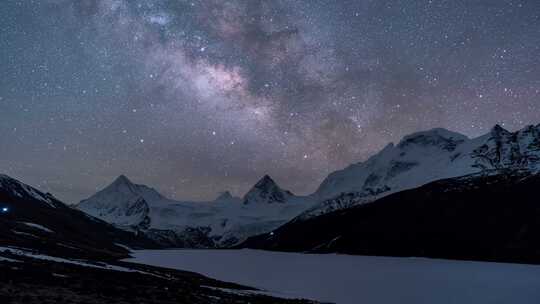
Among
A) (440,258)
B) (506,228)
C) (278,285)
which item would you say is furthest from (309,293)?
(506,228)

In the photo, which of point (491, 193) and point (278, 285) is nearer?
point (278, 285)

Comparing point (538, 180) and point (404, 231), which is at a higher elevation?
point (538, 180)

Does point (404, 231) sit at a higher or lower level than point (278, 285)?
higher

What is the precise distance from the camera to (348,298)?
153ft

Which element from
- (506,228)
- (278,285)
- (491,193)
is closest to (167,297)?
(278,285)

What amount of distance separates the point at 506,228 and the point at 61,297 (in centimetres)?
16672

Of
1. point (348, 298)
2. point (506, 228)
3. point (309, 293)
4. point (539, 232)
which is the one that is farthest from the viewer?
point (506, 228)

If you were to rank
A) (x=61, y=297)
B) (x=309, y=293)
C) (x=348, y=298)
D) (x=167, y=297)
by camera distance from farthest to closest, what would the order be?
(x=309, y=293), (x=348, y=298), (x=167, y=297), (x=61, y=297)

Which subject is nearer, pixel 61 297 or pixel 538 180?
pixel 61 297

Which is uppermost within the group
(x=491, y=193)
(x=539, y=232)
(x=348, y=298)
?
(x=491, y=193)

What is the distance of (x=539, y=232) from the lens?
150625 millimetres

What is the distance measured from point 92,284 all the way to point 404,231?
176m

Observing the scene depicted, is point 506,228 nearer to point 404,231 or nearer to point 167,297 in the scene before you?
point 404,231

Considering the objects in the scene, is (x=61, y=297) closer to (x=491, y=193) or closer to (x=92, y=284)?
(x=92, y=284)
